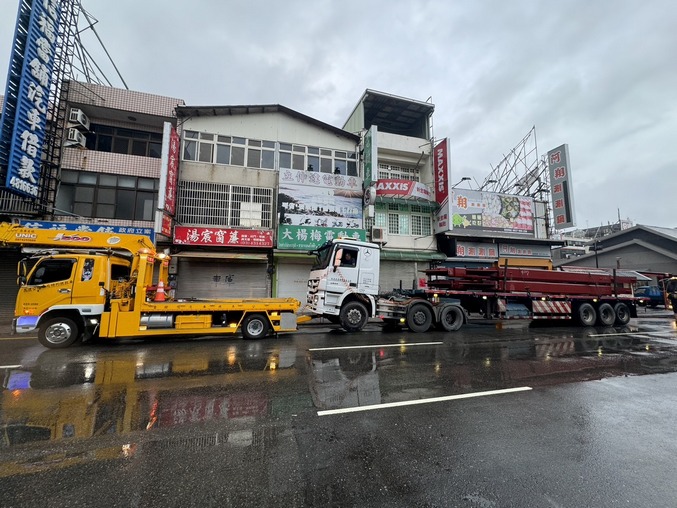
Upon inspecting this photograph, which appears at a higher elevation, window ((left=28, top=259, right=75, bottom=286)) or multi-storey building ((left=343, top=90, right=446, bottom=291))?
multi-storey building ((left=343, top=90, right=446, bottom=291))

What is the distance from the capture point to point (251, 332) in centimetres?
948

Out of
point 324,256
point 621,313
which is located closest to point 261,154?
point 324,256

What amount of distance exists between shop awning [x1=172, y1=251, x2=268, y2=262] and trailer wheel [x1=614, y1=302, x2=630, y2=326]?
16581mm

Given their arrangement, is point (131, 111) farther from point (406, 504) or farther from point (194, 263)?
point (406, 504)

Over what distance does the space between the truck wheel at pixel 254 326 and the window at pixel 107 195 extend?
33.3 ft

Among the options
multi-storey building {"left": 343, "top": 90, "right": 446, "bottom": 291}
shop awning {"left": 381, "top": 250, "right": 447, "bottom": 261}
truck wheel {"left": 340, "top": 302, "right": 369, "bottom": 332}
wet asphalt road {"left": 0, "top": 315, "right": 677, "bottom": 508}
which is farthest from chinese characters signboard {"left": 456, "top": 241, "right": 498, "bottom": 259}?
wet asphalt road {"left": 0, "top": 315, "right": 677, "bottom": 508}

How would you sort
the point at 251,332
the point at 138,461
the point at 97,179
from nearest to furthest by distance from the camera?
the point at 138,461, the point at 251,332, the point at 97,179

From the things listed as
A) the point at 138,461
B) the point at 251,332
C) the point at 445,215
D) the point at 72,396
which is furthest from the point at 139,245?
the point at 445,215

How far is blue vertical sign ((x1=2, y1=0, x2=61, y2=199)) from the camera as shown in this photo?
1175 cm

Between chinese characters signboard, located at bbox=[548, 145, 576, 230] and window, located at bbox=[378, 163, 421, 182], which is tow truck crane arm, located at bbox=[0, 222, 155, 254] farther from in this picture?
chinese characters signboard, located at bbox=[548, 145, 576, 230]

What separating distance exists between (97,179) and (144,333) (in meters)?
11.5

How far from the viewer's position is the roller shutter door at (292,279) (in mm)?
17234

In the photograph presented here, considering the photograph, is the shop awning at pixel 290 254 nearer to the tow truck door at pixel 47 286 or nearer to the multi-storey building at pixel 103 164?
the multi-storey building at pixel 103 164

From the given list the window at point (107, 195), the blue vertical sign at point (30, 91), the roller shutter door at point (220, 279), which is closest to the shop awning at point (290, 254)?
the roller shutter door at point (220, 279)
